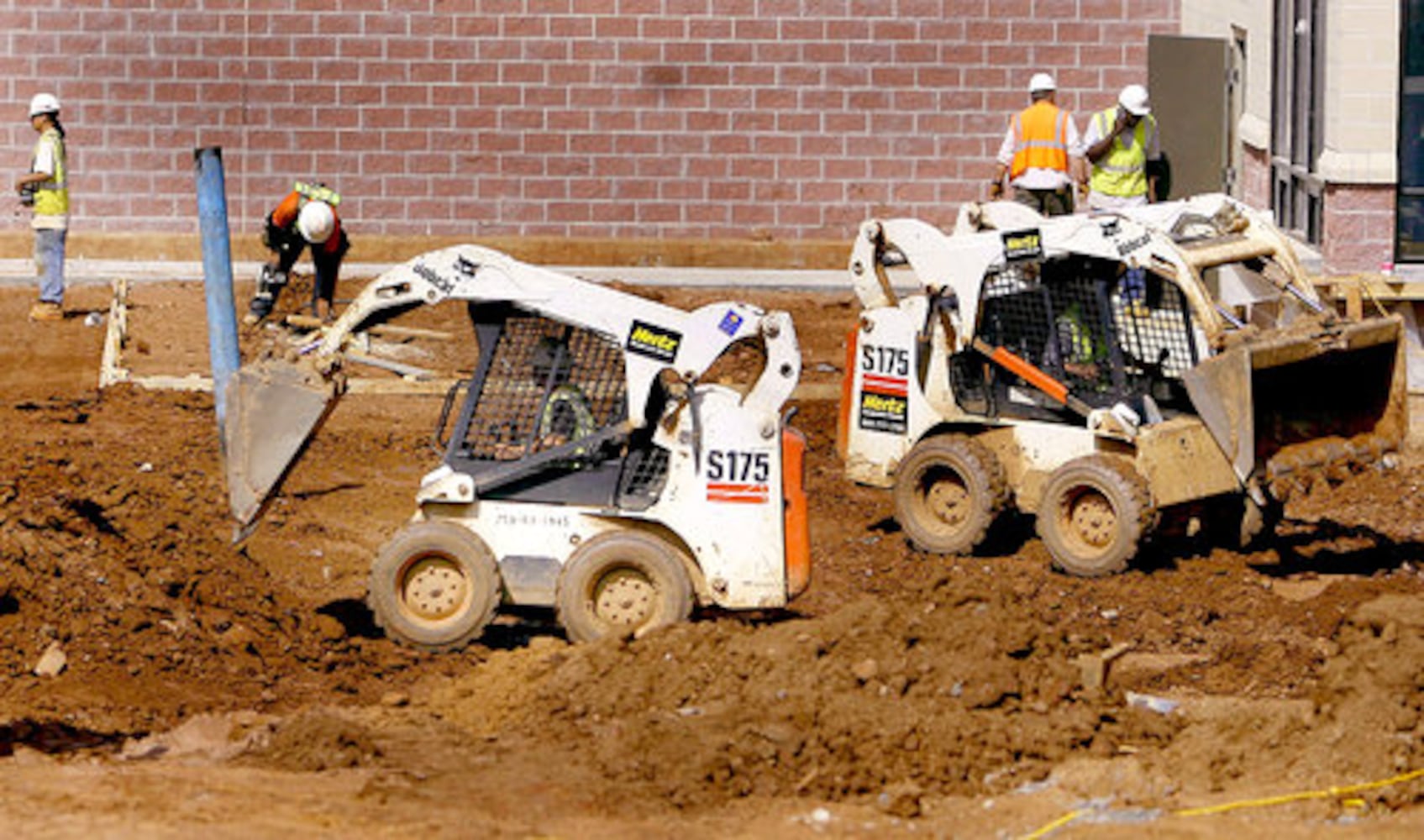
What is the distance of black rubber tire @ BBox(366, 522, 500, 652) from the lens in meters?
12.8

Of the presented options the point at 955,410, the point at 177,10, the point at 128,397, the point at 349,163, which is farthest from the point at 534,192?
the point at 955,410

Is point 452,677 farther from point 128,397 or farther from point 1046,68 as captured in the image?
point 1046,68

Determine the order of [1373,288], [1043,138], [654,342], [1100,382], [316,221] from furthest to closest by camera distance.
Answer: [1043,138] < [316,221] < [1373,288] < [1100,382] < [654,342]

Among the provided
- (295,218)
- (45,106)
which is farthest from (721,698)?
(45,106)

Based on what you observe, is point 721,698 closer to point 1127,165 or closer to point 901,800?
point 901,800

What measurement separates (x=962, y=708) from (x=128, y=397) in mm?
9789

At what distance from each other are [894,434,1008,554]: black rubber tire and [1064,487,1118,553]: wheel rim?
1.43 feet

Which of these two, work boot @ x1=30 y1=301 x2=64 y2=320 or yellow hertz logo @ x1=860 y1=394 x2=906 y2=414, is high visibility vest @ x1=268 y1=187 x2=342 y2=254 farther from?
yellow hertz logo @ x1=860 y1=394 x2=906 y2=414

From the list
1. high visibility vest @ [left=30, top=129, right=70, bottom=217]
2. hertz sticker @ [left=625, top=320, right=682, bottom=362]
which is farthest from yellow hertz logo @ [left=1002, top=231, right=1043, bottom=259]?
high visibility vest @ [left=30, top=129, right=70, bottom=217]

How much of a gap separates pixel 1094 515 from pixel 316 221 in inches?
274

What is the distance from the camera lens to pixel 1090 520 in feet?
49.0

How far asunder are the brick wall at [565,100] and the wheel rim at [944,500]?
31.8 ft

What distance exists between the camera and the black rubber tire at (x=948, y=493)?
15.2 metres

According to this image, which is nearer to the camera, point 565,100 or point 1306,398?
Answer: point 1306,398
